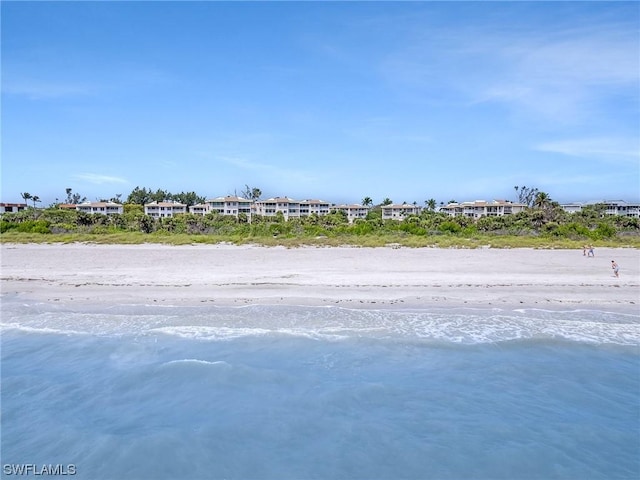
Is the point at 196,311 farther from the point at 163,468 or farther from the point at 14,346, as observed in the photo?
the point at 163,468

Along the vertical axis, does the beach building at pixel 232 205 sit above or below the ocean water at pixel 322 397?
above

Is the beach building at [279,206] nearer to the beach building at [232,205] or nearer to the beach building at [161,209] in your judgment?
the beach building at [232,205]

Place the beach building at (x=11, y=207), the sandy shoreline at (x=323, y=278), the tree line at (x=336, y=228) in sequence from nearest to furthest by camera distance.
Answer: the sandy shoreline at (x=323, y=278), the tree line at (x=336, y=228), the beach building at (x=11, y=207)

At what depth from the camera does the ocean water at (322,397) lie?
6.27 m

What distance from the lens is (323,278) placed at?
1800cm

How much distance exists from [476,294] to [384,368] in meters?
7.43

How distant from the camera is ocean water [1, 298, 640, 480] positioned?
6.27 metres

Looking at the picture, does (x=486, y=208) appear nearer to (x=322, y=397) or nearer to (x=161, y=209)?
(x=161, y=209)

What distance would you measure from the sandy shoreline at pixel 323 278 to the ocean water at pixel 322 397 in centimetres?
224

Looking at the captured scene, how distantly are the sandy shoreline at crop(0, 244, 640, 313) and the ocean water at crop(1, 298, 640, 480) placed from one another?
2245mm

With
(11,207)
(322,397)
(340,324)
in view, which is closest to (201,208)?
(11,207)

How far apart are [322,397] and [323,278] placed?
10169 mm

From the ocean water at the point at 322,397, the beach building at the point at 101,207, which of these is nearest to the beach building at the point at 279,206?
the beach building at the point at 101,207

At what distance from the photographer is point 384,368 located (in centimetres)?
905
